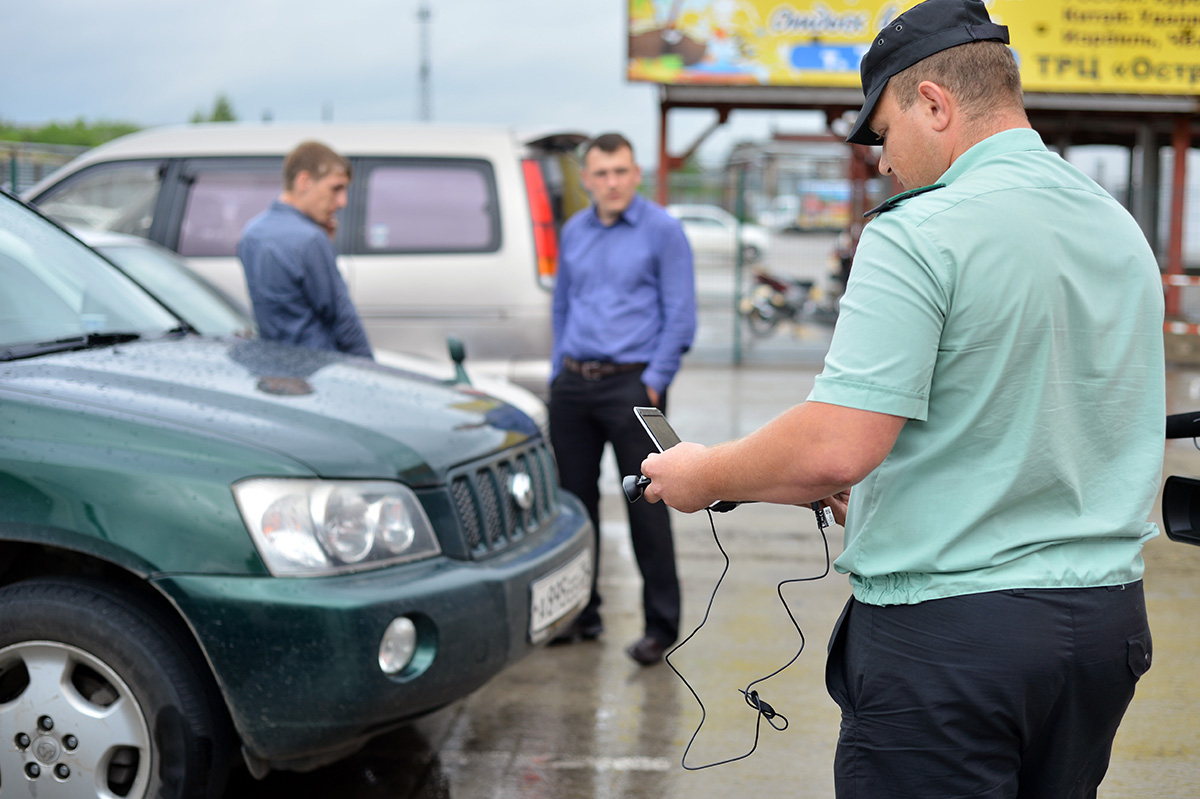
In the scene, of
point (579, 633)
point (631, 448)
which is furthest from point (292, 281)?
point (579, 633)

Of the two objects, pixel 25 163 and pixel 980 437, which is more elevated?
pixel 25 163

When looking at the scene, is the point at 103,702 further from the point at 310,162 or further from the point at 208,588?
A: the point at 310,162

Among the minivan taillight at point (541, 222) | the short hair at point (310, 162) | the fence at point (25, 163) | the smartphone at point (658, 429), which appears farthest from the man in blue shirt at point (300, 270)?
the fence at point (25, 163)

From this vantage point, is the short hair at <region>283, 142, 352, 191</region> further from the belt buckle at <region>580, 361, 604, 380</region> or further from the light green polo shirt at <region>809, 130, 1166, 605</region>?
the light green polo shirt at <region>809, 130, 1166, 605</region>

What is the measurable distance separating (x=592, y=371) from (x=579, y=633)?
1064 mm

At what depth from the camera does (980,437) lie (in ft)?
5.39

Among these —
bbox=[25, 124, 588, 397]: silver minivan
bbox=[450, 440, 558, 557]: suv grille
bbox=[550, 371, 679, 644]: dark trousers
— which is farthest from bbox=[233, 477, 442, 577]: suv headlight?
bbox=[25, 124, 588, 397]: silver minivan

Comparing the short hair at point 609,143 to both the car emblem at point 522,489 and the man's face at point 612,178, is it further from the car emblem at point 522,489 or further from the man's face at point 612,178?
the car emblem at point 522,489

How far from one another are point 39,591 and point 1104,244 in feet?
7.82

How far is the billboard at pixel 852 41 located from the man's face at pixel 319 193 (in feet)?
37.9

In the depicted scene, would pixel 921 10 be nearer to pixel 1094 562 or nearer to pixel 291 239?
pixel 1094 562

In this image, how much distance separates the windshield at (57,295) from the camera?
342 centimetres

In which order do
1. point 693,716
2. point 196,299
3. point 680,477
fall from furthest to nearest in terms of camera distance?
point 196,299, point 693,716, point 680,477

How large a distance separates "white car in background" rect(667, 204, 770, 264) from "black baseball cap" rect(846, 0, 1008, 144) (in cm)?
1321
